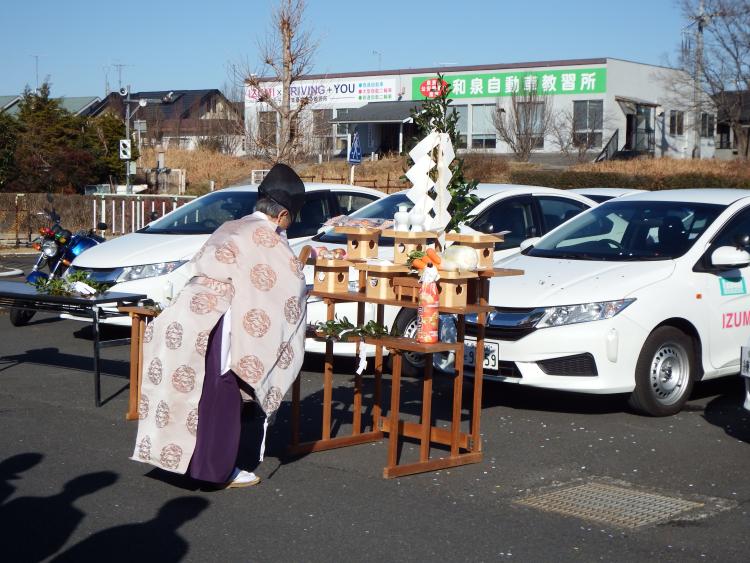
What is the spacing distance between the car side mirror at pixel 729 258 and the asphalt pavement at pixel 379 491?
3.75 ft

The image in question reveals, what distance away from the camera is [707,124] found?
192 feet

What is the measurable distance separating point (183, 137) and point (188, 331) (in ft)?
199

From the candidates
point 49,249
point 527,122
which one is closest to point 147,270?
point 49,249

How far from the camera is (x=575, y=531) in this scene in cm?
535

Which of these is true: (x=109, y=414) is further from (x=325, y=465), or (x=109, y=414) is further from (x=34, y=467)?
(x=325, y=465)

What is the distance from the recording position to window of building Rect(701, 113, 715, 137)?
188ft

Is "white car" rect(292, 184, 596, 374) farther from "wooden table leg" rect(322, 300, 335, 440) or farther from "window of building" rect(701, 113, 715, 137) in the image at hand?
A: "window of building" rect(701, 113, 715, 137)

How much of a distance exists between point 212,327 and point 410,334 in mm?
3816

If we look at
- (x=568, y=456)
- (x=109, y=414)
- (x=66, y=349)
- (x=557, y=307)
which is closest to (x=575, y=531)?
(x=568, y=456)

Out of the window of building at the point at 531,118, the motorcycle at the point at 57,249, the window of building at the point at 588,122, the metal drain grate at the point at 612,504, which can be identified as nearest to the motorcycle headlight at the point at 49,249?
the motorcycle at the point at 57,249

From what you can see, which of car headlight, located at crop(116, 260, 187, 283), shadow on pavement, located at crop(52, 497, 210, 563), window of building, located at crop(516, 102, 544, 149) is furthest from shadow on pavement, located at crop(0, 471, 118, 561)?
window of building, located at crop(516, 102, 544, 149)

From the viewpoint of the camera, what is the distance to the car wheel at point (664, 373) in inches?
310

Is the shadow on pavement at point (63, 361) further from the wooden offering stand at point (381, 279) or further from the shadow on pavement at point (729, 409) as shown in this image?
the shadow on pavement at point (729, 409)

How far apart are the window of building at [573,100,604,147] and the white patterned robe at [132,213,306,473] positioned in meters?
47.5
